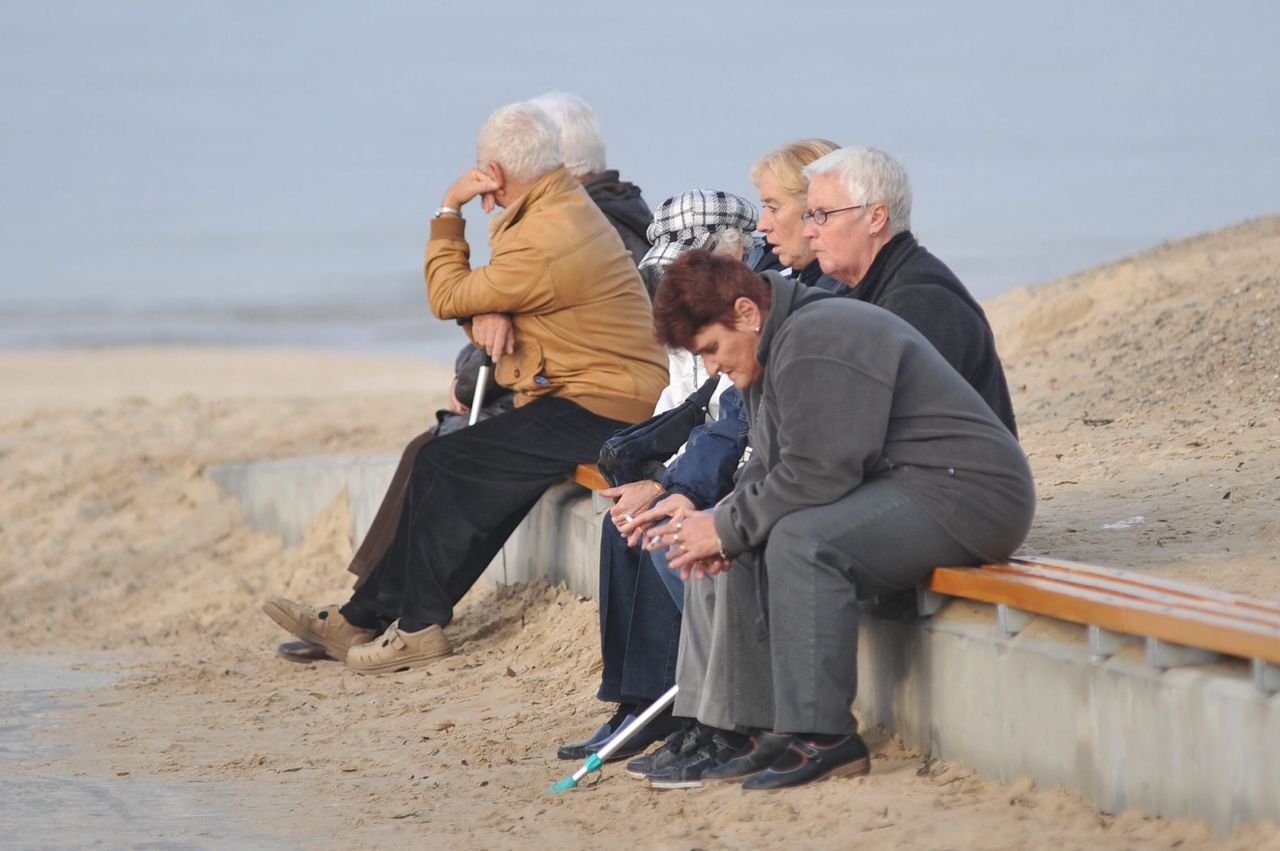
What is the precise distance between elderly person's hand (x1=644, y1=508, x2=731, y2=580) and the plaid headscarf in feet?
4.98

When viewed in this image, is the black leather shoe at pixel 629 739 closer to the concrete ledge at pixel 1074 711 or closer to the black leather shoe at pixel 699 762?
the black leather shoe at pixel 699 762

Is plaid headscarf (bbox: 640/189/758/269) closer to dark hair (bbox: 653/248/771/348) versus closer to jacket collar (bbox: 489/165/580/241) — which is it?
jacket collar (bbox: 489/165/580/241)

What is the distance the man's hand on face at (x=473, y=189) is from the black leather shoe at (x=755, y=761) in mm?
2564

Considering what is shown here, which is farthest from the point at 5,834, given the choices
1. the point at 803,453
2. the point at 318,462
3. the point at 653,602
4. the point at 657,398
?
the point at 318,462

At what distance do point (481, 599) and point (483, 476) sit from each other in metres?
1.23

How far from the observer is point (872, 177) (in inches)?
179

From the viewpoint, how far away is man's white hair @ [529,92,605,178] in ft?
22.2

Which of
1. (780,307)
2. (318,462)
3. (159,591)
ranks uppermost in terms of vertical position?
(780,307)

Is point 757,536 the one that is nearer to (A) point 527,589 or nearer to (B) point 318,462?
(A) point 527,589

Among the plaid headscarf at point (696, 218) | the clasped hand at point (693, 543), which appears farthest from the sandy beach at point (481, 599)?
the plaid headscarf at point (696, 218)

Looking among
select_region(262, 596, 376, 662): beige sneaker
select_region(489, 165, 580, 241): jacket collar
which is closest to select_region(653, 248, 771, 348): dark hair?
select_region(489, 165, 580, 241): jacket collar

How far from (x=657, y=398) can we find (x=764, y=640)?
211 centimetres

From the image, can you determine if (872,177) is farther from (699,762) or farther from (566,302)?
(566,302)

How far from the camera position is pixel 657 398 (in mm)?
6113
